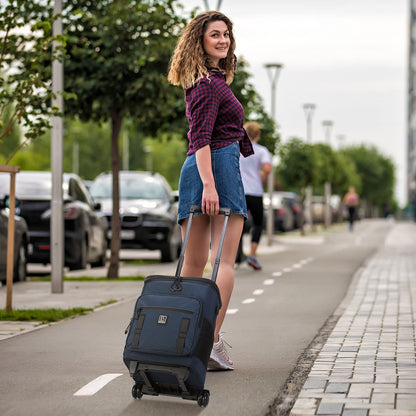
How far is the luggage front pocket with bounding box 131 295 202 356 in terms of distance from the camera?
4.77 m

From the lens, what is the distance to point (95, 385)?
559cm

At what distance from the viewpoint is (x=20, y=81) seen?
938 cm

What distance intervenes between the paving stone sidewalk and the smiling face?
1987 millimetres

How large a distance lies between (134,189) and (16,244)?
6.42 m

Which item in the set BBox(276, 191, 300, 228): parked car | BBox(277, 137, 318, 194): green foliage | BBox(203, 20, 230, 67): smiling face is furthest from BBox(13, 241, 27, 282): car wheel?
BBox(277, 137, 318, 194): green foliage

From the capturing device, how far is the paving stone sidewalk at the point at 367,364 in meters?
4.92

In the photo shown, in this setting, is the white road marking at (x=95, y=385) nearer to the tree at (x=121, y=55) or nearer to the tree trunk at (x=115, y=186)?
the tree at (x=121, y=55)

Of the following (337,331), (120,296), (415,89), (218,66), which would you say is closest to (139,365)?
(218,66)

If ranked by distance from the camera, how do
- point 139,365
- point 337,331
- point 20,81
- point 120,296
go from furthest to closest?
point 120,296
point 20,81
point 337,331
point 139,365

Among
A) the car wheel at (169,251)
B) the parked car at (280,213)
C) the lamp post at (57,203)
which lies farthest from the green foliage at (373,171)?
the lamp post at (57,203)

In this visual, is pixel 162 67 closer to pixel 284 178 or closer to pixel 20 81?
pixel 20 81

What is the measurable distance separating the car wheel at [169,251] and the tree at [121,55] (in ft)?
11.8

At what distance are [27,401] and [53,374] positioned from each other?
2.63 feet

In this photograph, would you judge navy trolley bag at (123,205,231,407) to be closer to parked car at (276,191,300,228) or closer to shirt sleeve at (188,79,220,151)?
shirt sleeve at (188,79,220,151)
